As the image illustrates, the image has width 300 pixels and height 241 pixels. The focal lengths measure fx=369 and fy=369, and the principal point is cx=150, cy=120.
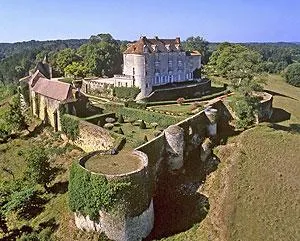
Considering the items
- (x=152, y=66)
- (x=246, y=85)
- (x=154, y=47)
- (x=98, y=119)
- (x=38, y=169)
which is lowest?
(x=38, y=169)

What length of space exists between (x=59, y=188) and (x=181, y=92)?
101 feet

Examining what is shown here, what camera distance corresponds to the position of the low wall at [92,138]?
126 ft

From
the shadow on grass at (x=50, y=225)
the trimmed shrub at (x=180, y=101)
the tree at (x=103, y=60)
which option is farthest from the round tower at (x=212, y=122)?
the tree at (x=103, y=60)

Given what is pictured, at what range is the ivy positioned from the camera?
2648 centimetres

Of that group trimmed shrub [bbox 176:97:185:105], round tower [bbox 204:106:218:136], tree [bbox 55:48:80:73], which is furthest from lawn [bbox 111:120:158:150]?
tree [bbox 55:48:80:73]

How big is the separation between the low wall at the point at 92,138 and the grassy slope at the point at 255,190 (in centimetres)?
1123

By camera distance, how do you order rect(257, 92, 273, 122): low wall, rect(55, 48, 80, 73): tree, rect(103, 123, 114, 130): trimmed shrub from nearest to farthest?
rect(103, 123, 114, 130): trimmed shrub → rect(257, 92, 273, 122): low wall → rect(55, 48, 80, 73): tree

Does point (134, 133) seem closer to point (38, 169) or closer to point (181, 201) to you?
point (181, 201)

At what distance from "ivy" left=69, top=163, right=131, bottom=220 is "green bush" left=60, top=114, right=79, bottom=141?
13.7m

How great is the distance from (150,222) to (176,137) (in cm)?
971

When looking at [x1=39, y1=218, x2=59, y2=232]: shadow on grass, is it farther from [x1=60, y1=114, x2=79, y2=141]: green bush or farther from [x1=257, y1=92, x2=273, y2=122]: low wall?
[x1=257, y1=92, x2=273, y2=122]: low wall

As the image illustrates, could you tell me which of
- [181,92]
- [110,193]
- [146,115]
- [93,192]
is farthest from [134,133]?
[181,92]

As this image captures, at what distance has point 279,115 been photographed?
54000 millimetres

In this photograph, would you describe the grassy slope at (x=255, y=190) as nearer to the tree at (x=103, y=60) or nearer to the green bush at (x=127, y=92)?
the green bush at (x=127, y=92)
